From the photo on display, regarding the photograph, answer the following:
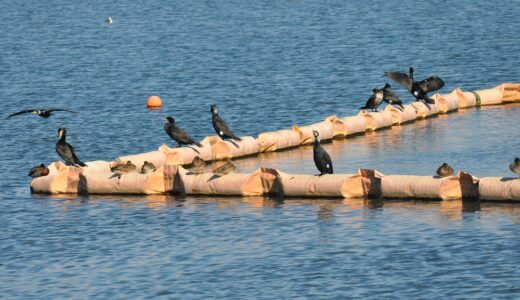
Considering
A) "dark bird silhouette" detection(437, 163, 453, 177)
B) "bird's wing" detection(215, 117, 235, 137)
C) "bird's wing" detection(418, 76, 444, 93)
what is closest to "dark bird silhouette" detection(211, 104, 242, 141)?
"bird's wing" detection(215, 117, 235, 137)

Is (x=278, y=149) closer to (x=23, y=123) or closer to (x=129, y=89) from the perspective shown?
(x=23, y=123)

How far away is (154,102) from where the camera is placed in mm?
74188

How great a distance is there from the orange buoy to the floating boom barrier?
22.5 meters

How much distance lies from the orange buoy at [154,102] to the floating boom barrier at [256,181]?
73.9 ft

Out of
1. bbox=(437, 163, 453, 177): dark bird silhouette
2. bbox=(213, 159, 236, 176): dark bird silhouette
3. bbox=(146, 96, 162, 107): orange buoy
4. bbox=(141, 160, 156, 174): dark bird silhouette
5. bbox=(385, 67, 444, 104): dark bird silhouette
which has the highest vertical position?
bbox=(146, 96, 162, 107): orange buoy

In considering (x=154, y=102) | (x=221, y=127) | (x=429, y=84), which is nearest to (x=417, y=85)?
(x=429, y=84)

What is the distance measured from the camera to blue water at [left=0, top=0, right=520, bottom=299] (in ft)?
113

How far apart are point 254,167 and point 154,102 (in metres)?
27.0

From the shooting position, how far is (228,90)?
80875 mm

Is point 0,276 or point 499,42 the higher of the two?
point 499,42

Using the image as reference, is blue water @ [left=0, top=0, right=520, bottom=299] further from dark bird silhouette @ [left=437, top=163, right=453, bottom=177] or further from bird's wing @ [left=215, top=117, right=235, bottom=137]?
bird's wing @ [left=215, top=117, right=235, bottom=137]

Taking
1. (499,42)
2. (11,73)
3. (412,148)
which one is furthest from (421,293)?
(499,42)

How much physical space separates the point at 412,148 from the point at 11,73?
48552 millimetres

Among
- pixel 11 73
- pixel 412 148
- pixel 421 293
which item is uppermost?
pixel 11 73
